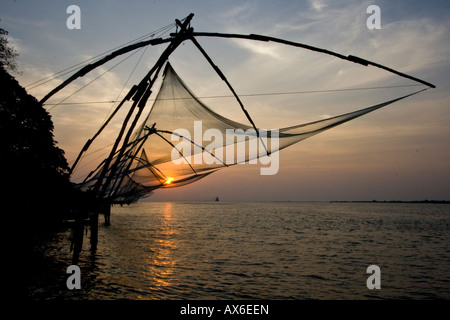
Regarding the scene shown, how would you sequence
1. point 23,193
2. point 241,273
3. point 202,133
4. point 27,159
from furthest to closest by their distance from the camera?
point 27,159
point 241,273
point 23,193
point 202,133

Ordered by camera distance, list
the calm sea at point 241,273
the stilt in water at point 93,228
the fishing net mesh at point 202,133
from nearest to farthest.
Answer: the fishing net mesh at point 202,133
the calm sea at point 241,273
the stilt in water at point 93,228

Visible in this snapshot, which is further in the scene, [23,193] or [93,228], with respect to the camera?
[93,228]

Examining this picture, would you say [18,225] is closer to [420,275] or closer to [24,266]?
[24,266]

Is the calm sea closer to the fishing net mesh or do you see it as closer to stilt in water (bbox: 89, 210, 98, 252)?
stilt in water (bbox: 89, 210, 98, 252)

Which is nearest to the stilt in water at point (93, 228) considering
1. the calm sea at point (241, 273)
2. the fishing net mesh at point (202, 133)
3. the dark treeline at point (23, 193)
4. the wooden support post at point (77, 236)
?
the calm sea at point (241, 273)

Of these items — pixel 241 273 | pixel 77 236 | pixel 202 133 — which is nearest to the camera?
pixel 202 133

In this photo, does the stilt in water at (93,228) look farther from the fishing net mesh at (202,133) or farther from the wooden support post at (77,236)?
the fishing net mesh at (202,133)

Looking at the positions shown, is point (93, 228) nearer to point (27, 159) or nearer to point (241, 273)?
point (27, 159)

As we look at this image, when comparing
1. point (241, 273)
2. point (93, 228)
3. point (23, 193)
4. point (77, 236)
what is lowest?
point (241, 273)

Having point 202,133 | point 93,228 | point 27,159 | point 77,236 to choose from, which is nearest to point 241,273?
point 202,133

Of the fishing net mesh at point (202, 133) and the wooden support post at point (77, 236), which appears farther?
the wooden support post at point (77, 236)

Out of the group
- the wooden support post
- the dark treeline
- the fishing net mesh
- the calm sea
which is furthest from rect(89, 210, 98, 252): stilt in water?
the fishing net mesh

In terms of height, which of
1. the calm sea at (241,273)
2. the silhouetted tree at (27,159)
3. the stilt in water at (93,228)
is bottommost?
the calm sea at (241,273)
